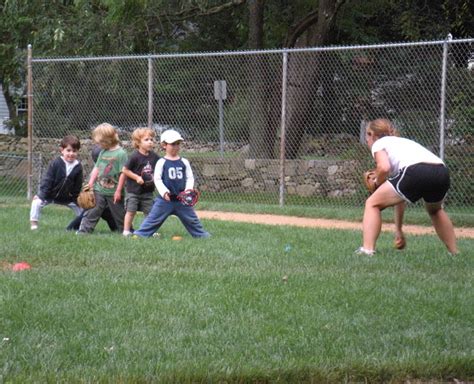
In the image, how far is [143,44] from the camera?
19.2 metres

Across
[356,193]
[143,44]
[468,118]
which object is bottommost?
[356,193]

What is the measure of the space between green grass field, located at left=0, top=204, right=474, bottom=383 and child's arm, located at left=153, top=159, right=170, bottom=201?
770 mm

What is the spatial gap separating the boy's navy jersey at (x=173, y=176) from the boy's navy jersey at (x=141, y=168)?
58 centimetres

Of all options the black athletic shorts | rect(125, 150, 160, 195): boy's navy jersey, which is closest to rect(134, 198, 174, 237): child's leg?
rect(125, 150, 160, 195): boy's navy jersey

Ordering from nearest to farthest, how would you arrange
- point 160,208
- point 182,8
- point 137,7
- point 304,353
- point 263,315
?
1. point 304,353
2. point 263,315
3. point 160,208
4. point 137,7
5. point 182,8

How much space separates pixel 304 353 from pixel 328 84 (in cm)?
1164

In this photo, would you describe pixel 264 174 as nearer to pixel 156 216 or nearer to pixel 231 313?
pixel 156 216

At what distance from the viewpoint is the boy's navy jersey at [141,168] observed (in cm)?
1056

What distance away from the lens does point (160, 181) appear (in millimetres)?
9883

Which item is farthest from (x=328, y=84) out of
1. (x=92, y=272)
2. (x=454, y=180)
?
(x=92, y=272)

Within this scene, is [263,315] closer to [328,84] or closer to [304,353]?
[304,353]

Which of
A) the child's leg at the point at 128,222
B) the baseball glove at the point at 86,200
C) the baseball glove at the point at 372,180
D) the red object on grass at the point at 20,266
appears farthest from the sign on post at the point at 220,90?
the red object on grass at the point at 20,266

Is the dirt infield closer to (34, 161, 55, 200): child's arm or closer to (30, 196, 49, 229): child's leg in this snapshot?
(34, 161, 55, 200): child's arm

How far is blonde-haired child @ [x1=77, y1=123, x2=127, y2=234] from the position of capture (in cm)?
1057
